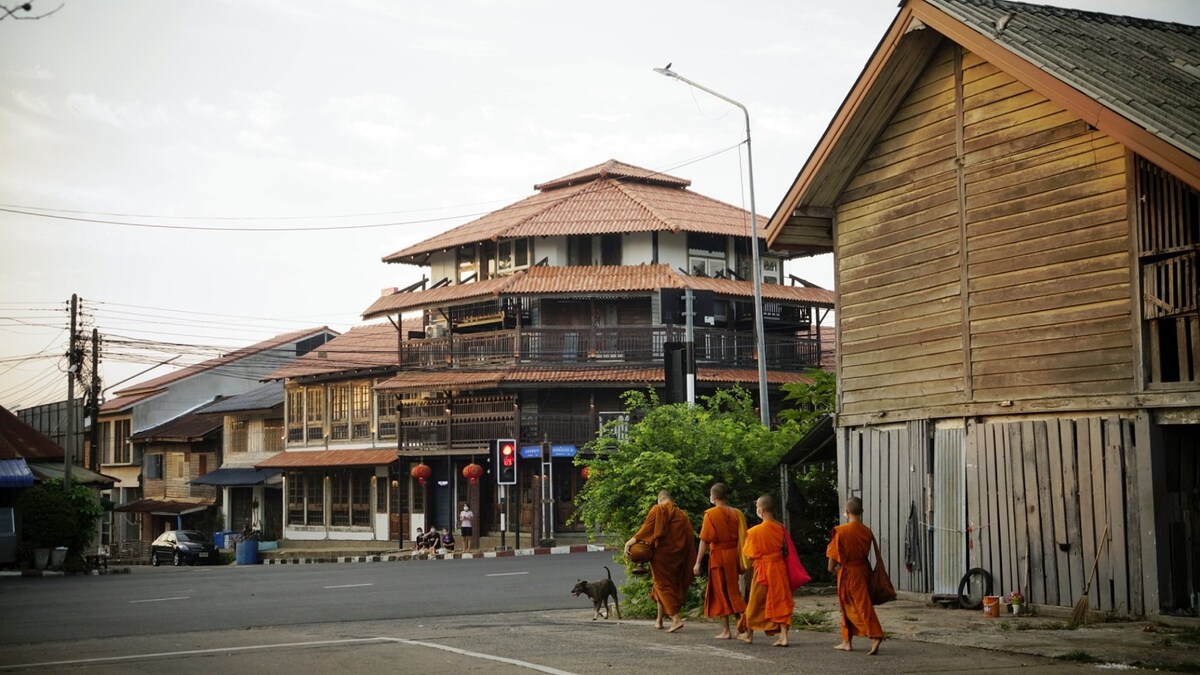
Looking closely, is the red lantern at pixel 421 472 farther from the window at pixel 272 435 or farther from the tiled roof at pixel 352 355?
the window at pixel 272 435

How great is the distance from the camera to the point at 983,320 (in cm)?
1641

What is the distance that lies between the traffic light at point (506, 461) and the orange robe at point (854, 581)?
2831cm

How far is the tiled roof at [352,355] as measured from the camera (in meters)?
57.4

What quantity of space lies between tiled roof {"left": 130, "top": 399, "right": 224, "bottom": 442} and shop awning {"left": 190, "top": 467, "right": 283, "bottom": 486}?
2743mm

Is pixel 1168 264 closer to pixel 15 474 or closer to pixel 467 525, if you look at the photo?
pixel 467 525

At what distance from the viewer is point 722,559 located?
14.1 meters

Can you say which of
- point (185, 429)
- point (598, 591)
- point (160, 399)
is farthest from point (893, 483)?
point (160, 399)

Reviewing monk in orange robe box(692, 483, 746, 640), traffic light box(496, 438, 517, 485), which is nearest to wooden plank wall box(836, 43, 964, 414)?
monk in orange robe box(692, 483, 746, 640)

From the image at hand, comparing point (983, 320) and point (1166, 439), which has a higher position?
point (983, 320)

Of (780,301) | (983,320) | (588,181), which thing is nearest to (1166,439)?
(983,320)

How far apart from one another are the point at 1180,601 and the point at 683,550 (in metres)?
5.32

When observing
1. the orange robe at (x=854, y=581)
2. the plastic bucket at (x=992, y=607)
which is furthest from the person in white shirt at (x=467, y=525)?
the orange robe at (x=854, y=581)

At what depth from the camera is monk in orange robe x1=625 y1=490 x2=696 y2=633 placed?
14750 mm

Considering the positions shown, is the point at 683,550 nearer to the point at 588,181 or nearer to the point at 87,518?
the point at 87,518
